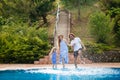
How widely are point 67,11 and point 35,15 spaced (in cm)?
501

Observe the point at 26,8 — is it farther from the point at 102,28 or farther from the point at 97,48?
the point at 97,48

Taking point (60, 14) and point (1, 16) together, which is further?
point (60, 14)

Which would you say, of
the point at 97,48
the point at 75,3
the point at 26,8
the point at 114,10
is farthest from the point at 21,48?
the point at 75,3

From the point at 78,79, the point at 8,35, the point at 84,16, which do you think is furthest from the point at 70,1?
the point at 78,79

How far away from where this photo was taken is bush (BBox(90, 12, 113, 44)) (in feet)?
75.8

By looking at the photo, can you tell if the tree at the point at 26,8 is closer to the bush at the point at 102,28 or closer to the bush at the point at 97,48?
the bush at the point at 102,28

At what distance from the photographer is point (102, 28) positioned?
75.8 feet

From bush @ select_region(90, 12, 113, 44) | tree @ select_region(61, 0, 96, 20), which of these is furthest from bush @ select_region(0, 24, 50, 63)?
tree @ select_region(61, 0, 96, 20)

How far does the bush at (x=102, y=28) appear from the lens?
910 inches

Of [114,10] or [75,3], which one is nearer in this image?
[114,10]

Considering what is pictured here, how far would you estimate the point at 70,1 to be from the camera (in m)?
29.2

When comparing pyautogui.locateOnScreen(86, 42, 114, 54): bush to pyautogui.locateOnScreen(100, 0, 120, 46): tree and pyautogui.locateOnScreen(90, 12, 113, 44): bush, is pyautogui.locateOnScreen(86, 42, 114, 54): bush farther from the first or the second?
pyautogui.locateOnScreen(100, 0, 120, 46): tree

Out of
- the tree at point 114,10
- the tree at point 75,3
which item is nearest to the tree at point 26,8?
the tree at point 75,3

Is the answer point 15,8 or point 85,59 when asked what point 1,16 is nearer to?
point 15,8
